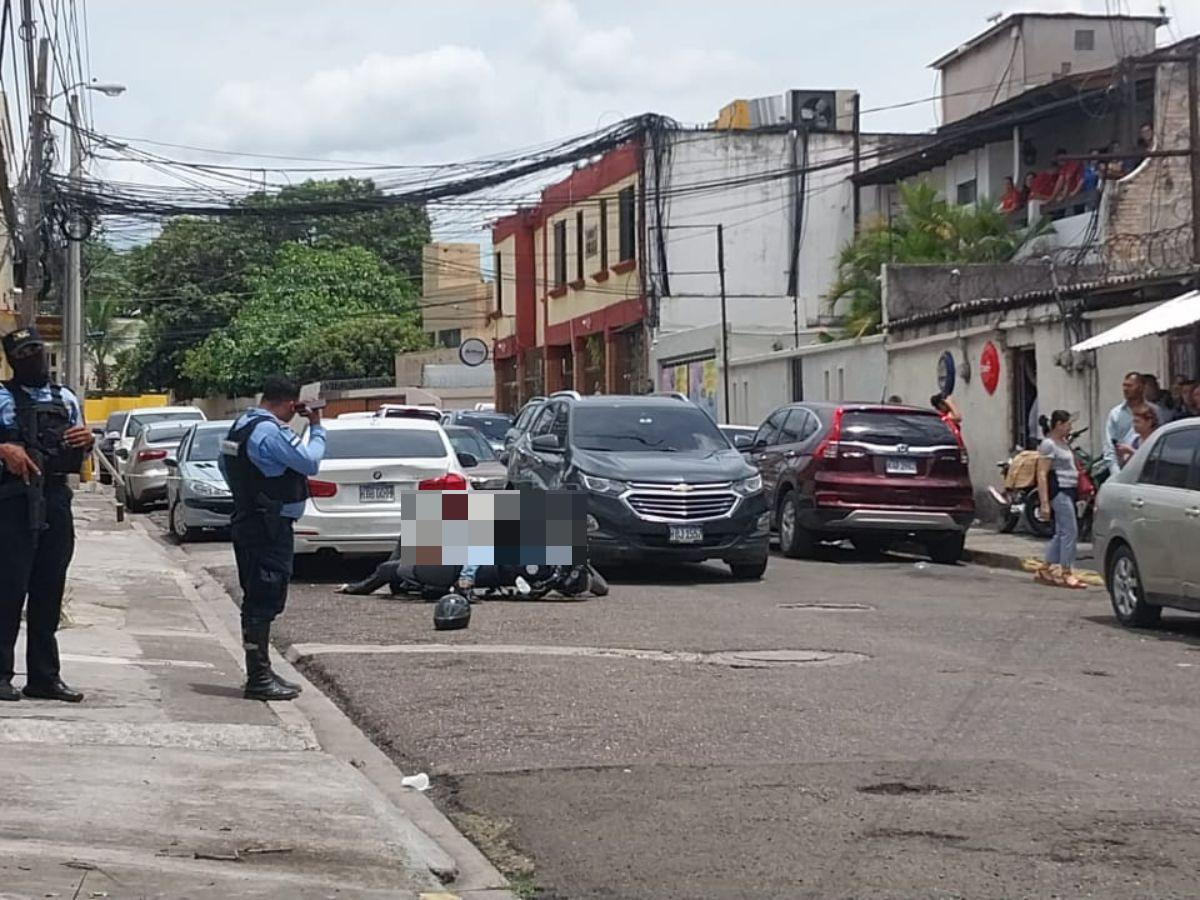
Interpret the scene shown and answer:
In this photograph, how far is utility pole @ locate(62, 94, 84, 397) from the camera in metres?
35.0

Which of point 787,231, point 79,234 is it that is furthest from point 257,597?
point 787,231

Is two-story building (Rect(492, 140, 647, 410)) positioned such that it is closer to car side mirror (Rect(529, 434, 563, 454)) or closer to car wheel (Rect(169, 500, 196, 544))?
car wheel (Rect(169, 500, 196, 544))

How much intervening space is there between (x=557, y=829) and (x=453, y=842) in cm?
40

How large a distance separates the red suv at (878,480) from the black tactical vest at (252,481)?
10.4 metres

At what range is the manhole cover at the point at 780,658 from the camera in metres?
11.6

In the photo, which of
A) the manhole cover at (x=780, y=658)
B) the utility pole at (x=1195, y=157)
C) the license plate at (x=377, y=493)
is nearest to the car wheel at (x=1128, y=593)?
the manhole cover at (x=780, y=658)

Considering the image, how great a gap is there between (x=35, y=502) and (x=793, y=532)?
12.7 metres

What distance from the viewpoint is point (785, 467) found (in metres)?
21.0

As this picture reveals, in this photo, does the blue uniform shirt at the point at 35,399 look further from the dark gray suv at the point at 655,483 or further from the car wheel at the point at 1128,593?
the car wheel at the point at 1128,593

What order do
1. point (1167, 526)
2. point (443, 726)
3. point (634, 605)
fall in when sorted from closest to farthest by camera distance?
point (443, 726), point (1167, 526), point (634, 605)

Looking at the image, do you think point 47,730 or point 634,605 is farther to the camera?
point 634,605

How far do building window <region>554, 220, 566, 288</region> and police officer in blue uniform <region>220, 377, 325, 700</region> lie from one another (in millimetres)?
40408

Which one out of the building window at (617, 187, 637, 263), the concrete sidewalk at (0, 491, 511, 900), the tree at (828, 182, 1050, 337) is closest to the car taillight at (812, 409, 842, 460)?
the concrete sidewalk at (0, 491, 511, 900)

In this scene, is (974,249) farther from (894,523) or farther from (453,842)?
(453,842)
